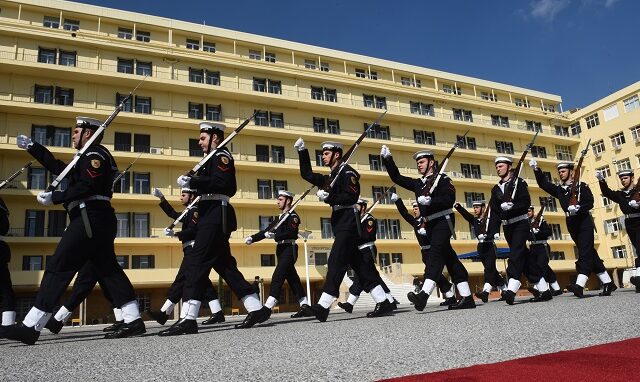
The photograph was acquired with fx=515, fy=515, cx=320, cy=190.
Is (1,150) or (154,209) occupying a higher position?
(1,150)

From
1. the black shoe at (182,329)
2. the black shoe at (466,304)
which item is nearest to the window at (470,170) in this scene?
the black shoe at (466,304)

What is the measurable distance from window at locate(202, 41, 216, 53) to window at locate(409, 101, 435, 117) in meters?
15.8

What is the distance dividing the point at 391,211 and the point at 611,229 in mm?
20924

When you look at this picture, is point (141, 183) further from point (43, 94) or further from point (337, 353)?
point (337, 353)

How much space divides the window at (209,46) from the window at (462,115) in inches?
786

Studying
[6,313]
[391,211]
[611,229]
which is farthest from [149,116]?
[611,229]

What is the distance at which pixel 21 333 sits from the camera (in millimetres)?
5406

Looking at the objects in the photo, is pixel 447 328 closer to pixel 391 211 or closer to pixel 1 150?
pixel 1 150

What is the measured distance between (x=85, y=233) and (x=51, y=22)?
3162 cm

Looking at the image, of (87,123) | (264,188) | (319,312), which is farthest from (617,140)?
(87,123)

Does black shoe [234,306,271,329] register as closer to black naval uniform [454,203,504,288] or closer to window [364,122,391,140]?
black naval uniform [454,203,504,288]

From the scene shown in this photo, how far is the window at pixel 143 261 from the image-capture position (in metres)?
29.7

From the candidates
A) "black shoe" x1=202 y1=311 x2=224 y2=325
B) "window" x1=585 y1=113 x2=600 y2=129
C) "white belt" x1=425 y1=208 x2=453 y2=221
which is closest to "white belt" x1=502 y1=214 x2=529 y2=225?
"white belt" x1=425 y1=208 x2=453 y2=221

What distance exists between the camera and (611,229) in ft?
144
